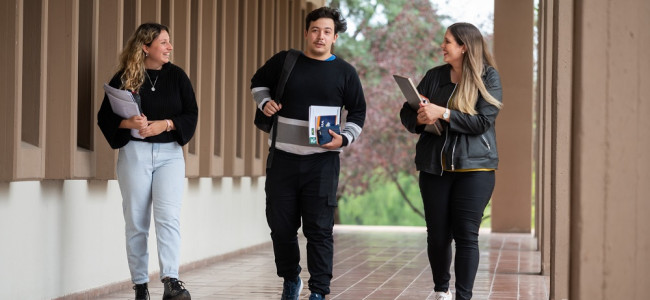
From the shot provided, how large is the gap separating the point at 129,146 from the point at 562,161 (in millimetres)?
2313

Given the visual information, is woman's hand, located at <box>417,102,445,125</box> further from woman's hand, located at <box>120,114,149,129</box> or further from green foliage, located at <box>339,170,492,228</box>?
green foliage, located at <box>339,170,492,228</box>

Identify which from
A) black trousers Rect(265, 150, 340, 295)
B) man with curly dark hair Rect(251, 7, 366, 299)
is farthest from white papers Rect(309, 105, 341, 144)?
black trousers Rect(265, 150, 340, 295)

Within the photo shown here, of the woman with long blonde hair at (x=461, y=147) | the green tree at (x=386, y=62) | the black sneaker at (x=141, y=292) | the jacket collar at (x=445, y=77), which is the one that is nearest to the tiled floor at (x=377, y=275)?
the black sneaker at (x=141, y=292)

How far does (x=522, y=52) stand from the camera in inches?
531

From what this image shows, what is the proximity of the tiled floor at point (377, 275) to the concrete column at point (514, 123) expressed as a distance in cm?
196

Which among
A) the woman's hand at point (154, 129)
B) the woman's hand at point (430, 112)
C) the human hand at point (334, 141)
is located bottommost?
the human hand at point (334, 141)

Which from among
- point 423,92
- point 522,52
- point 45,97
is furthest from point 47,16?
point 522,52

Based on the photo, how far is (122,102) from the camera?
213 inches

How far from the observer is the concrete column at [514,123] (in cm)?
1345

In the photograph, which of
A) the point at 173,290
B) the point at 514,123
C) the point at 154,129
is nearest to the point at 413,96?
the point at 154,129

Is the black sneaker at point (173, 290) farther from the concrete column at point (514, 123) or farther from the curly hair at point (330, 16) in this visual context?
the concrete column at point (514, 123)

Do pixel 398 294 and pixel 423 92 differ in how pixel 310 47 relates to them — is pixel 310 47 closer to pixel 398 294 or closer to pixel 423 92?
pixel 423 92

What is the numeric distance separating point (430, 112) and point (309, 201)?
2.54 ft

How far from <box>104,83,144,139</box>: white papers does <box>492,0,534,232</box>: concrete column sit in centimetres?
861
